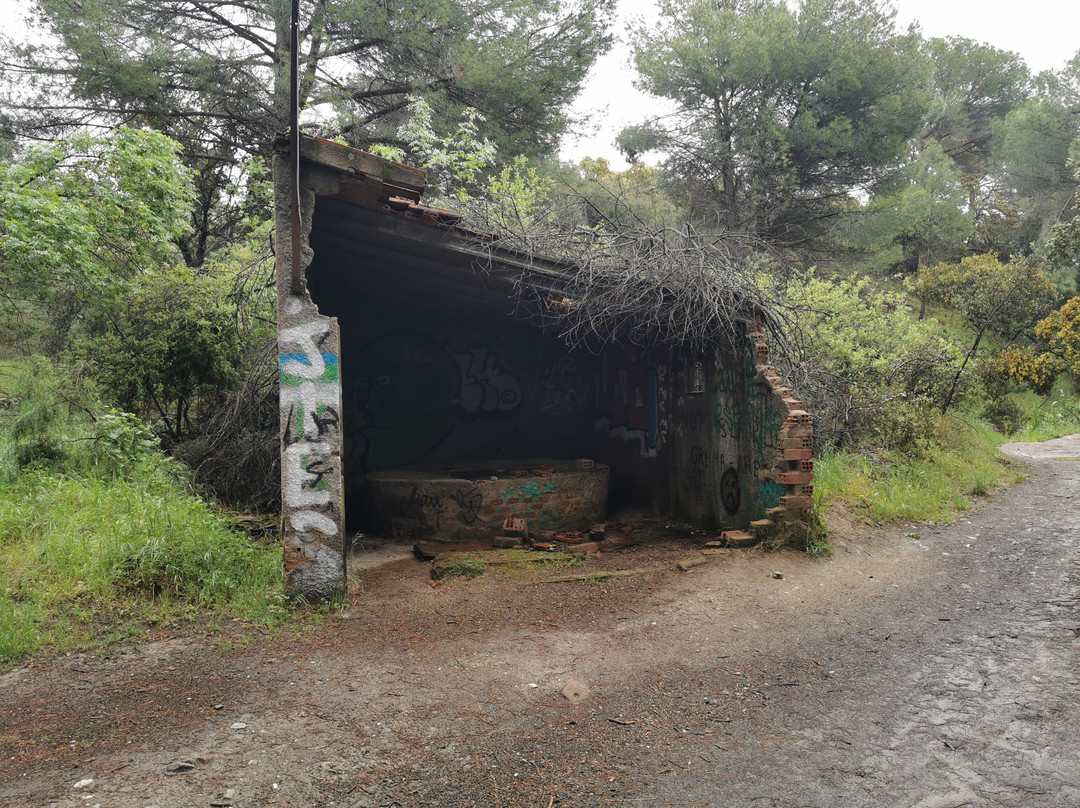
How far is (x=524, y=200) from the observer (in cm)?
1077

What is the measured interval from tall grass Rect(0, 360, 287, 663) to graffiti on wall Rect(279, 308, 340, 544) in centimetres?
66

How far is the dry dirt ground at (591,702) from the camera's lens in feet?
10.1

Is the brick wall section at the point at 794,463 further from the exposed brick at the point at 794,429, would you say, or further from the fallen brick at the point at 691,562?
the fallen brick at the point at 691,562

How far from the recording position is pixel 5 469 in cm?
717

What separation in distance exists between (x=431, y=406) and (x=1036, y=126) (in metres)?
23.2

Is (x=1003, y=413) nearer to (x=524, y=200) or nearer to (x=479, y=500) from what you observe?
(x=524, y=200)

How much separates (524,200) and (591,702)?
27.9 ft

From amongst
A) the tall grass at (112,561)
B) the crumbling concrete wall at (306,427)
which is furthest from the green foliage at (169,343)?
A: the crumbling concrete wall at (306,427)

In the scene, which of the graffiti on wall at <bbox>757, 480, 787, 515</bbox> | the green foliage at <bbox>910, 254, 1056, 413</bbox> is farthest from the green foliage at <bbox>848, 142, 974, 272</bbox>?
the graffiti on wall at <bbox>757, 480, 787, 515</bbox>

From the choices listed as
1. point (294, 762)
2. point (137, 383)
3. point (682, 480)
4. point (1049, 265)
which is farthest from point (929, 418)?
point (1049, 265)

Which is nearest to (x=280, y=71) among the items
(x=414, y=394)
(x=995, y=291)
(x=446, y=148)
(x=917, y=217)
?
(x=446, y=148)

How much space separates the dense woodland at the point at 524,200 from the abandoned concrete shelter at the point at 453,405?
0.80 meters

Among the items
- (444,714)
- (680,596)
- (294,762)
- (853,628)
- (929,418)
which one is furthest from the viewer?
(929,418)

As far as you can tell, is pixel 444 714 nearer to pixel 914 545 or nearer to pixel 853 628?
pixel 853 628
